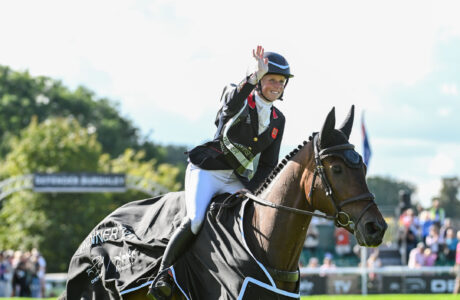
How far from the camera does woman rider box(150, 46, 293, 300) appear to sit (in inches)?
287

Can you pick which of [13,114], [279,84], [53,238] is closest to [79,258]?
[279,84]

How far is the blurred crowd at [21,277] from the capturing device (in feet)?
85.6

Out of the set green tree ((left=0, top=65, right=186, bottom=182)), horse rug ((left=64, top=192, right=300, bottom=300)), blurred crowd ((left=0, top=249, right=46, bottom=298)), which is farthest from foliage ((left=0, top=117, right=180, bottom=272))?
horse rug ((left=64, top=192, right=300, bottom=300))

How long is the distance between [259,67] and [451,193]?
398 feet

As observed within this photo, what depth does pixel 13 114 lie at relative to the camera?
70.4 m

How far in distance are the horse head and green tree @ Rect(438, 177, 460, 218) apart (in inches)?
4622

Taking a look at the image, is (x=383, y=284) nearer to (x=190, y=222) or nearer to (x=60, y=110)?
(x=190, y=222)

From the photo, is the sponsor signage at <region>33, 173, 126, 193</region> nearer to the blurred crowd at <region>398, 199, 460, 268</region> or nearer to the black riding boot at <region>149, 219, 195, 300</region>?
the blurred crowd at <region>398, 199, 460, 268</region>

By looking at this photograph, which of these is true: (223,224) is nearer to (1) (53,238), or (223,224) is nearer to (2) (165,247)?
(2) (165,247)

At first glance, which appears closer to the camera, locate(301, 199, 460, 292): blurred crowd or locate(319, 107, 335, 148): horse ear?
locate(319, 107, 335, 148): horse ear

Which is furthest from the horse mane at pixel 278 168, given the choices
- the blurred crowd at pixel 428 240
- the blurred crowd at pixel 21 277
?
the blurred crowd at pixel 21 277

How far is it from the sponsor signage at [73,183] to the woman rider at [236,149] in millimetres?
31644

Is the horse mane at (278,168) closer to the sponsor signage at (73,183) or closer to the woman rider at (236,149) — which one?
the woman rider at (236,149)

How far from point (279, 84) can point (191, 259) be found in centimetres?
198
